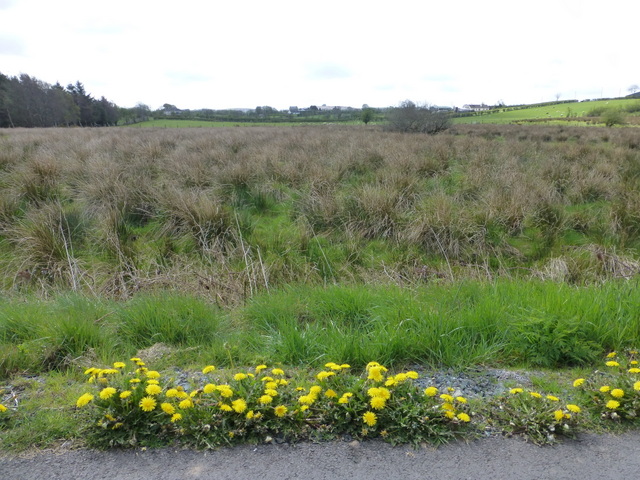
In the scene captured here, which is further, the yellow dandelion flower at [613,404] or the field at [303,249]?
the field at [303,249]

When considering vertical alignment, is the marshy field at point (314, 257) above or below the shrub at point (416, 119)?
below

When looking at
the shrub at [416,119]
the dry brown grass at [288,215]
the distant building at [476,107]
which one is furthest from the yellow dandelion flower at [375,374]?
the distant building at [476,107]

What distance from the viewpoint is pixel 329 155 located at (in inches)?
495

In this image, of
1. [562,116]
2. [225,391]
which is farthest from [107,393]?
[562,116]

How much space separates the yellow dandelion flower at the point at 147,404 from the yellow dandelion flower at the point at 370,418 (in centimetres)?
120

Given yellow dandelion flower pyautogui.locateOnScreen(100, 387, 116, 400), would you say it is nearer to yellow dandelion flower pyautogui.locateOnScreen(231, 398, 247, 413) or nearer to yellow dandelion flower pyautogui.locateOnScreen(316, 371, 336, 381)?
yellow dandelion flower pyautogui.locateOnScreen(231, 398, 247, 413)

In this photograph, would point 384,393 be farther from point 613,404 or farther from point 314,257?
point 314,257

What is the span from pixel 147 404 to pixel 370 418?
49.5 inches

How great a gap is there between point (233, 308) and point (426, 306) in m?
2.10

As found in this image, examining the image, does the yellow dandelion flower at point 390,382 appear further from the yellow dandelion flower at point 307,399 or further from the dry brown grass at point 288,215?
the dry brown grass at point 288,215

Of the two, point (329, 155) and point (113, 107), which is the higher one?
point (113, 107)

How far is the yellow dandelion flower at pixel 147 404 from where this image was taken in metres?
2.40

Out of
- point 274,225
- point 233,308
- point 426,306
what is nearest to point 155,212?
point 274,225

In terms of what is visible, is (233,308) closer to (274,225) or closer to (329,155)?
(274,225)
